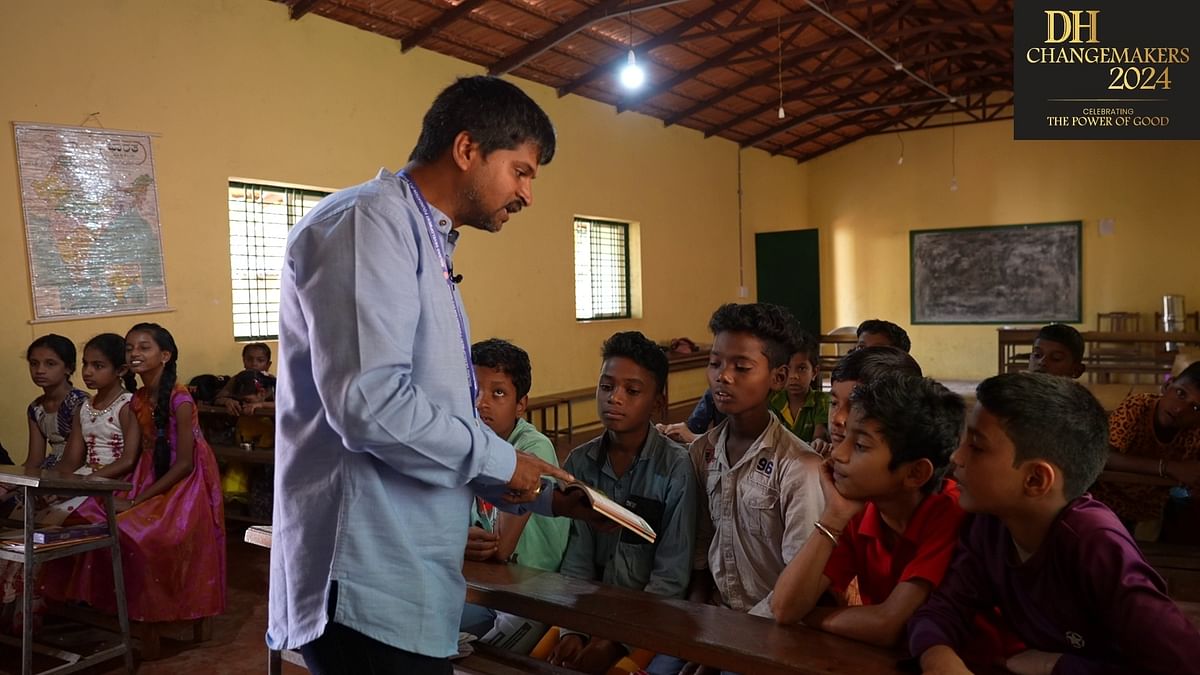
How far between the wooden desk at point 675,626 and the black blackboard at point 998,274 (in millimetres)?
11583

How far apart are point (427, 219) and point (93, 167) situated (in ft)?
14.0

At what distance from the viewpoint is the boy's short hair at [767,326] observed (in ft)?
6.57

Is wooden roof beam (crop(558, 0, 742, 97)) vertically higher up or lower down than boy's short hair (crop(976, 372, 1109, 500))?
higher up

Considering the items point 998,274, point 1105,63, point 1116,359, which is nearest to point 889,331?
point 1105,63

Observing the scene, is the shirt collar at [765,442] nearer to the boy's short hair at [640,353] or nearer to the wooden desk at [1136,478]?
the boy's short hair at [640,353]

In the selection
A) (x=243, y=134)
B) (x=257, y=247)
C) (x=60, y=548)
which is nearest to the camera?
(x=60, y=548)

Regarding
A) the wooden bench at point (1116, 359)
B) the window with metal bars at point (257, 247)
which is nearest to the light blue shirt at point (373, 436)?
the window with metal bars at point (257, 247)

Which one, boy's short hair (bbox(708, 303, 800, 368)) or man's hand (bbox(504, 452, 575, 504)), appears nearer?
man's hand (bbox(504, 452, 575, 504))

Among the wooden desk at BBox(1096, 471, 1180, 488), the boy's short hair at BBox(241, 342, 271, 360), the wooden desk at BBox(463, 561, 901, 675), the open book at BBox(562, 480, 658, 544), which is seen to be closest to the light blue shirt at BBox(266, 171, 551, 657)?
the open book at BBox(562, 480, 658, 544)

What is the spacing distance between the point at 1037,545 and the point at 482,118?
1.02 m

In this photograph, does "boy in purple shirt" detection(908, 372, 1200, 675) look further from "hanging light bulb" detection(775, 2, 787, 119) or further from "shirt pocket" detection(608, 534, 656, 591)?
"hanging light bulb" detection(775, 2, 787, 119)

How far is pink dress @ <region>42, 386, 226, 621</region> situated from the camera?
120 inches

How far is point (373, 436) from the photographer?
1006 millimetres

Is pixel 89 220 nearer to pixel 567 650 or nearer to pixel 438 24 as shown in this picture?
pixel 438 24
